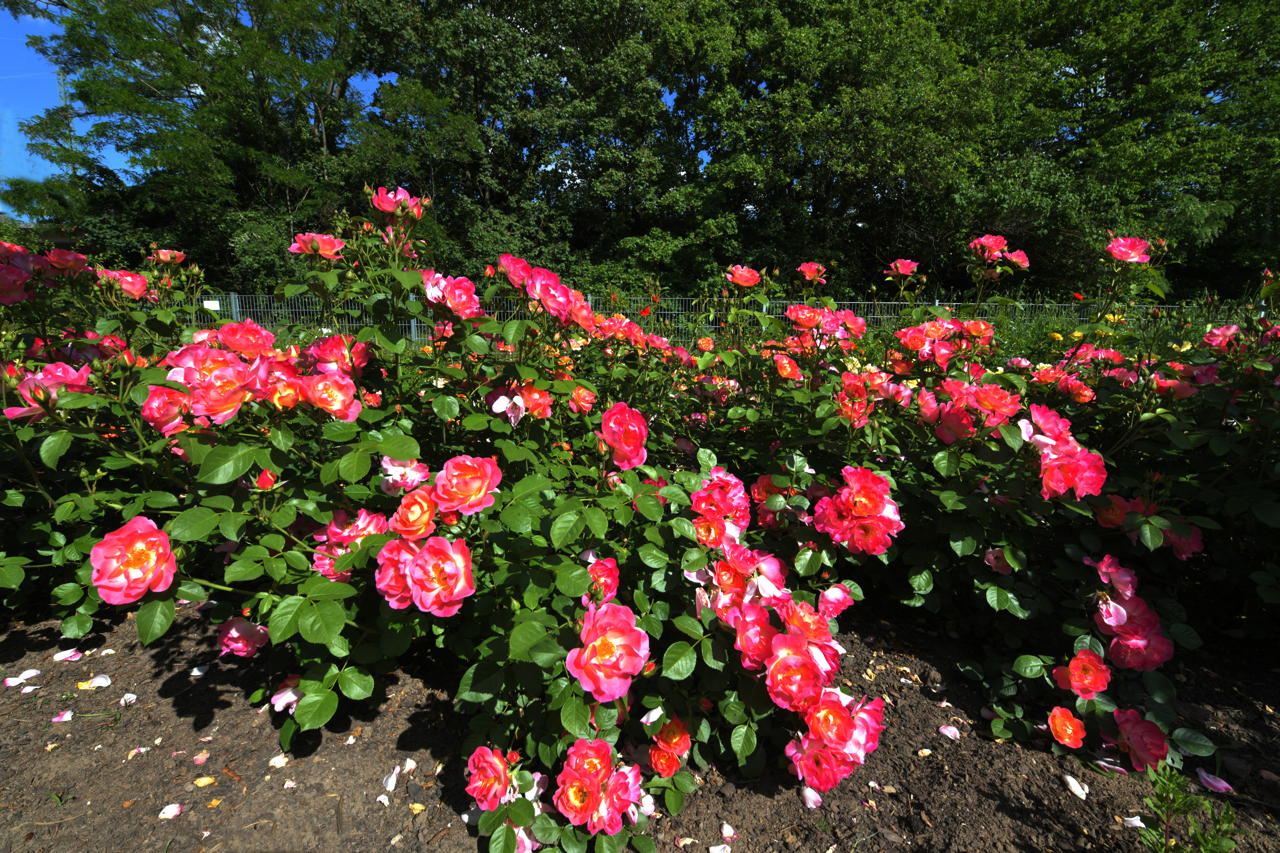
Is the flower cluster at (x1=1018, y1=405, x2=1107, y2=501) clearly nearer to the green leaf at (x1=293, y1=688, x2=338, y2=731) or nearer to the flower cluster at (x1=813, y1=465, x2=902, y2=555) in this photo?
the flower cluster at (x1=813, y1=465, x2=902, y2=555)

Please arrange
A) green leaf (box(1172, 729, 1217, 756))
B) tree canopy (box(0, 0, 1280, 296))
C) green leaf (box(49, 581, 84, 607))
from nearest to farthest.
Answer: green leaf (box(1172, 729, 1217, 756))
green leaf (box(49, 581, 84, 607))
tree canopy (box(0, 0, 1280, 296))

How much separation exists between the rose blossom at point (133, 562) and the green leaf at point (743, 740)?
1.16 metres

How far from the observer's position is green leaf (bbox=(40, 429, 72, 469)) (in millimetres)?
1269

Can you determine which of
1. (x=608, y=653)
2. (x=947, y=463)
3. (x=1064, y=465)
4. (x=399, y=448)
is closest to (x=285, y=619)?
(x=399, y=448)

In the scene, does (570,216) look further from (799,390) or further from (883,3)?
(799,390)

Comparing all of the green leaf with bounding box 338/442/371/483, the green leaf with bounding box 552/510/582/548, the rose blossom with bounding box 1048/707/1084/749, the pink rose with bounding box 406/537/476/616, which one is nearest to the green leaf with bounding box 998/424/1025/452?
the rose blossom with bounding box 1048/707/1084/749

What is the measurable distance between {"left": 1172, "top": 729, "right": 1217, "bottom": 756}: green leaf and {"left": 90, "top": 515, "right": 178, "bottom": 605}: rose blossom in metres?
2.19

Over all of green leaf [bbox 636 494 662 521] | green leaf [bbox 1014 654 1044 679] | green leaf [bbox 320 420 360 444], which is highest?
green leaf [bbox 320 420 360 444]

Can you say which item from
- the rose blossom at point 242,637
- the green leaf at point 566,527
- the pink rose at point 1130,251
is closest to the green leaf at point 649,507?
the green leaf at point 566,527

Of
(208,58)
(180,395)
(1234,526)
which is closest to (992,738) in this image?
(1234,526)

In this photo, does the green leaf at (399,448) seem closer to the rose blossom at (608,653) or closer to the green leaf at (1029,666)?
the rose blossom at (608,653)

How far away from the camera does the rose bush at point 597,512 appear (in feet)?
3.82

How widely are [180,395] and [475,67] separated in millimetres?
19272

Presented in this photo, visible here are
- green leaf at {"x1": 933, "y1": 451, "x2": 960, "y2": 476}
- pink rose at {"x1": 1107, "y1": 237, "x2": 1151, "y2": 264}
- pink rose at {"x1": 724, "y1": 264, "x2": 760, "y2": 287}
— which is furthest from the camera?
pink rose at {"x1": 724, "y1": 264, "x2": 760, "y2": 287}
